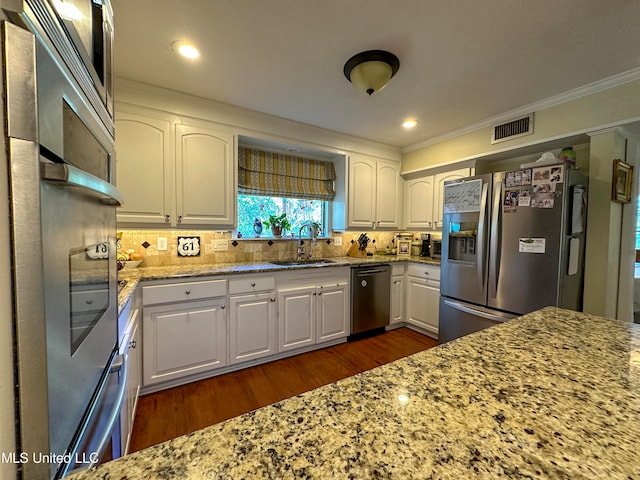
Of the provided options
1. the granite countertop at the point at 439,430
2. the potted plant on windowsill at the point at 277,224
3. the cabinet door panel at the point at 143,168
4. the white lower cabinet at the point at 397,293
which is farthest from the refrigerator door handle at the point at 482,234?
the cabinet door panel at the point at 143,168

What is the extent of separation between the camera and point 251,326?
7.74 feet

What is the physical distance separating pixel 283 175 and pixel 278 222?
0.62 m

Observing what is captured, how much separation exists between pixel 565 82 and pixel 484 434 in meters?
2.78

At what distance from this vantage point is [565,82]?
80.1 inches

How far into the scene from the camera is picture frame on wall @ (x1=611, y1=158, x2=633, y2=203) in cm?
204

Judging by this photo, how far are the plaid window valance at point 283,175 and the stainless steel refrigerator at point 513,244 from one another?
5.12 feet

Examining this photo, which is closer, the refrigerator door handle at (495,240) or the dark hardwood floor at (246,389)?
the dark hardwood floor at (246,389)

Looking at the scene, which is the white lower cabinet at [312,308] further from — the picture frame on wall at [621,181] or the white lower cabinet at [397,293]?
the picture frame on wall at [621,181]

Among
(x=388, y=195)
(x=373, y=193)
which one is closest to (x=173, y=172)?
(x=373, y=193)

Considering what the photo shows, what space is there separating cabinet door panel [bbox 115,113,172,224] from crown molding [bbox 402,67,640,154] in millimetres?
3092

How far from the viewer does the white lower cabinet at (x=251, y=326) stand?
7.47ft

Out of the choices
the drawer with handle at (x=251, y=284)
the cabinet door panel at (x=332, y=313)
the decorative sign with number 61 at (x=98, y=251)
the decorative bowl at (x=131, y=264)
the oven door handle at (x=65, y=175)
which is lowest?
the cabinet door panel at (x=332, y=313)

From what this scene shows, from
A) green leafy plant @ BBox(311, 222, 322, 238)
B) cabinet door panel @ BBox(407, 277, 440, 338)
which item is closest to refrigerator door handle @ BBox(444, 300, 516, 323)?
cabinet door panel @ BBox(407, 277, 440, 338)

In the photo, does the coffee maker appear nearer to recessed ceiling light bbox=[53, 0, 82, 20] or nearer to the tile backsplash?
the tile backsplash
